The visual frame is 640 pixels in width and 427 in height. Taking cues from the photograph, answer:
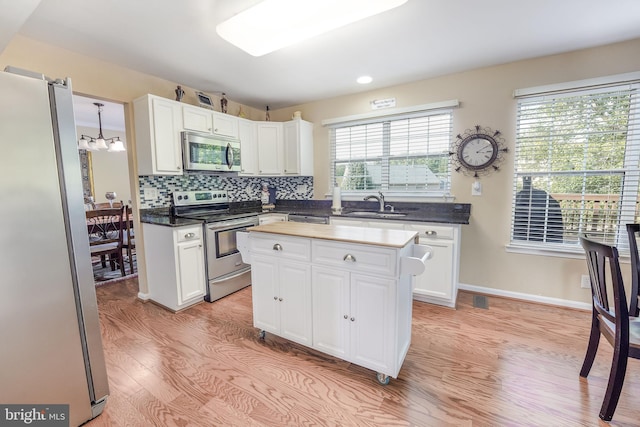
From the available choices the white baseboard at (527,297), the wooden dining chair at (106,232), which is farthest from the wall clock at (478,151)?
the wooden dining chair at (106,232)

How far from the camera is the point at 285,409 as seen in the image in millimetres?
1558

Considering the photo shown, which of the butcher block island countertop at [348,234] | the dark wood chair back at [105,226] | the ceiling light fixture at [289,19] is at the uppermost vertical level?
the ceiling light fixture at [289,19]

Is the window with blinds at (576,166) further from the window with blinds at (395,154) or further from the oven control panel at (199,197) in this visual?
the oven control panel at (199,197)

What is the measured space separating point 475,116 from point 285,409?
3195mm

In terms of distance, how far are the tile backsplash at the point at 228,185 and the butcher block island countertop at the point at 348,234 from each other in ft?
5.63

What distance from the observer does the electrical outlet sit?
2986 mm

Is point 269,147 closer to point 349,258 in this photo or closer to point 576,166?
point 349,258

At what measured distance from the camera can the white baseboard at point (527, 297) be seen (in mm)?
2688

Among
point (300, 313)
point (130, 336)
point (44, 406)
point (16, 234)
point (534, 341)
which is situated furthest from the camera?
point (130, 336)

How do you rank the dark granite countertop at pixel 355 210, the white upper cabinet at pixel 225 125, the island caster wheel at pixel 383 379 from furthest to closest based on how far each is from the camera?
the white upper cabinet at pixel 225 125 < the dark granite countertop at pixel 355 210 < the island caster wheel at pixel 383 379

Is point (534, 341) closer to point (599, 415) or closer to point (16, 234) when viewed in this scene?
point (599, 415)

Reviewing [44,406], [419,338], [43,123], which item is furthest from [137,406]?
[419,338]

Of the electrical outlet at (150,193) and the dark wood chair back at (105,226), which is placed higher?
the electrical outlet at (150,193)

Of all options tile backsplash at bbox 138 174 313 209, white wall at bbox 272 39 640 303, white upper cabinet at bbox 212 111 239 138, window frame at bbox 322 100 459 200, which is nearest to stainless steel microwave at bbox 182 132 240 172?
white upper cabinet at bbox 212 111 239 138
